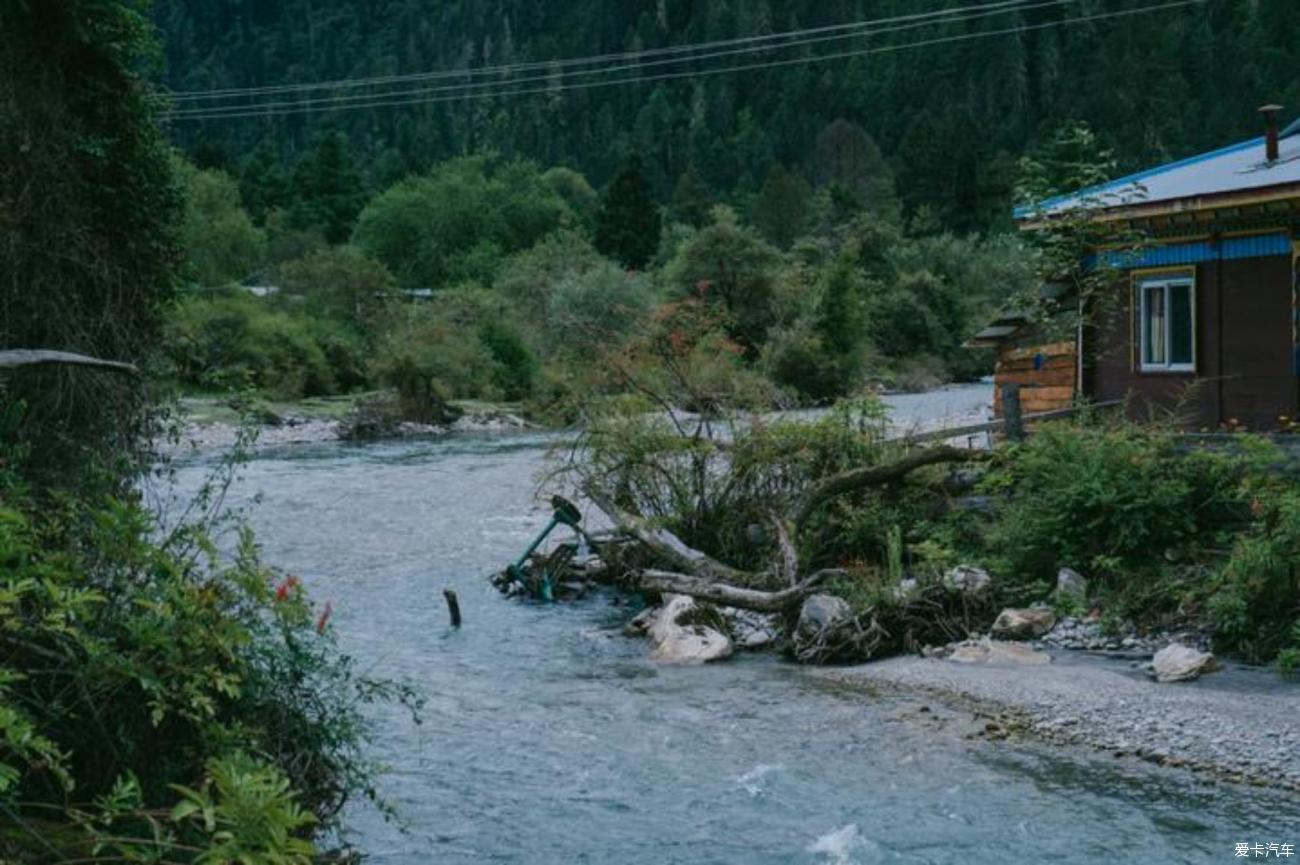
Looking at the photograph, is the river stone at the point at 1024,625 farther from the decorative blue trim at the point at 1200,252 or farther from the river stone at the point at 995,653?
the decorative blue trim at the point at 1200,252

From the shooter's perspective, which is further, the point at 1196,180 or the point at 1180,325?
the point at 1196,180

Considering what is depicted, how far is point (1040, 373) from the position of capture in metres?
20.8

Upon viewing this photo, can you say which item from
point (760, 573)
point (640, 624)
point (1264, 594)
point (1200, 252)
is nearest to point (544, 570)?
point (640, 624)

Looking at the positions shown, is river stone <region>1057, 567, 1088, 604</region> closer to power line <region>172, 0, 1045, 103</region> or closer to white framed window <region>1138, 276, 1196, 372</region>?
white framed window <region>1138, 276, 1196, 372</region>

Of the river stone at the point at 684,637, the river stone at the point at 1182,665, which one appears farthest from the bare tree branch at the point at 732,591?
the river stone at the point at 1182,665

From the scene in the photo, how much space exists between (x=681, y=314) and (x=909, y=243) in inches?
1990

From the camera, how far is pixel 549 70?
5773 inches

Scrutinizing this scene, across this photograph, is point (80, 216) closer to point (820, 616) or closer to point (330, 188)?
point (820, 616)

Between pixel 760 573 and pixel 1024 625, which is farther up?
pixel 760 573

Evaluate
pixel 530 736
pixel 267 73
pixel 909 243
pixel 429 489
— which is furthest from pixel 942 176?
pixel 267 73

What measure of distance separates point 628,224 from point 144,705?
76213 millimetres

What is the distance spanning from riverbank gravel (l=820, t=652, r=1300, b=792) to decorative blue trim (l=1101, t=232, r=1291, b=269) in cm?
760

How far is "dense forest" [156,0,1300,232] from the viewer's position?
9356 centimetres

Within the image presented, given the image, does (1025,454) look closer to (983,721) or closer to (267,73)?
(983,721)
